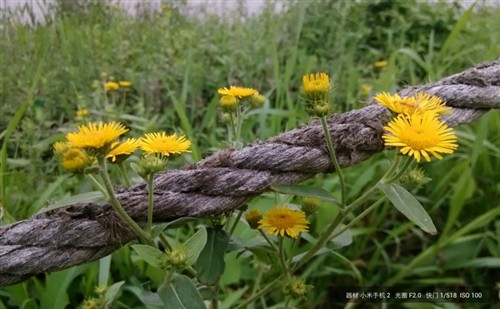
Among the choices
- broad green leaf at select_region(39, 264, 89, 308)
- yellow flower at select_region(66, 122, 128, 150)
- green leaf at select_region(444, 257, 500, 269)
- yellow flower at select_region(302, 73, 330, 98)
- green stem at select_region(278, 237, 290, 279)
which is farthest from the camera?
green leaf at select_region(444, 257, 500, 269)

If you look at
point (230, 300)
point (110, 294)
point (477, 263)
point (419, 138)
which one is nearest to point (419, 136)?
point (419, 138)

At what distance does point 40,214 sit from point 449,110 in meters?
0.55

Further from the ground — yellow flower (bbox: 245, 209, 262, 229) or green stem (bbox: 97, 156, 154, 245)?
green stem (bbox: 97, 156, 154, 245)

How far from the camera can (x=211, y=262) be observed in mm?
832

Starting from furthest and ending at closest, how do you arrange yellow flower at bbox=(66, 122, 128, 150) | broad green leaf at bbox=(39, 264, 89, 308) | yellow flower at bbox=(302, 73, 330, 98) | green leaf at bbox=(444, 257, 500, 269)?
green leaf at bbox=(444, 257, 500, 269)
broad green leaf at bbox=(39, 264, 89, 308)
yellow flower at bbox=(302, 73, 330, 98)
yellow flower at bbox=(66, 122, 128, 150)

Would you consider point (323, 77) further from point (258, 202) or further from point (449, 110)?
point (258, 202)

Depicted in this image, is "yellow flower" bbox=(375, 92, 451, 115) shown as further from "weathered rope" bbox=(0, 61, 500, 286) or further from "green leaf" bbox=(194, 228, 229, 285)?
"green leaf" bbox=(194, 228, 229, 285)

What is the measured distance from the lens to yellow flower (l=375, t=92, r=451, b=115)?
76cm

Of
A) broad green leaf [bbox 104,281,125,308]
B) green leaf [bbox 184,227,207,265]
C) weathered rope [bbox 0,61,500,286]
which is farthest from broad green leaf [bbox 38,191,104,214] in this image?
broad green leaf [bbox 104,281,125,308]

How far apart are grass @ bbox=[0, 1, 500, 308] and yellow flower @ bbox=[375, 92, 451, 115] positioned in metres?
0.26

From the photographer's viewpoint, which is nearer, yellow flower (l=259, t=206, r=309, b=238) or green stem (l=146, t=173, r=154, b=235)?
green stem (l=146, t=173, r=154, b=235)

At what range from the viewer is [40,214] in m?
0.75

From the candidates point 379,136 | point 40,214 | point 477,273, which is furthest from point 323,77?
point 477,273

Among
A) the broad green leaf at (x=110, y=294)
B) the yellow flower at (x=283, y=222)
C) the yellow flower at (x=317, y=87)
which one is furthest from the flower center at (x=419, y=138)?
the broad green leaf at (x=110, y=294)
